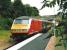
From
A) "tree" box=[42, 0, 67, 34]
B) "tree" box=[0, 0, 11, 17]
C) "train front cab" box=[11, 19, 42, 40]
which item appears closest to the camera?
"tree" box=[42, 0, 67, 34]

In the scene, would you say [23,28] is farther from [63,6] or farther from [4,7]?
[4,7]

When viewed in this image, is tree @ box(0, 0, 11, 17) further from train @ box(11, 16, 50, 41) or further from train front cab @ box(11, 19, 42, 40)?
train front cab @ box(11, 19, 42, 40)

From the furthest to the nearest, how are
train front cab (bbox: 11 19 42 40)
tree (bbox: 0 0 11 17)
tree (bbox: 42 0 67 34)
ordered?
1. tree (bbox: 0 0 11 17)
2. train front cab (bbox: 11 19 42 40)
3. tree (bbox: 42 0 67 34)

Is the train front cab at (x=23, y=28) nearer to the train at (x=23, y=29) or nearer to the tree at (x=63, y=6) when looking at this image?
the train at (x=23, y=29)

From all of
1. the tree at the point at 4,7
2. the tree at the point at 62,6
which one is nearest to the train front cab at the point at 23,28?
the tree at the point at 62,6

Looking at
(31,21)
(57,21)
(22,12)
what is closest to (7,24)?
(22,12)

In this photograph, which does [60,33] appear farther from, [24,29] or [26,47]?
[24,29]

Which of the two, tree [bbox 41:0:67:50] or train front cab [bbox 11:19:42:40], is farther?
train front cab [bbox 11:19:42:40]

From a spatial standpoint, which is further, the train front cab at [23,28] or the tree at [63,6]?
the train front cab at [23,28]

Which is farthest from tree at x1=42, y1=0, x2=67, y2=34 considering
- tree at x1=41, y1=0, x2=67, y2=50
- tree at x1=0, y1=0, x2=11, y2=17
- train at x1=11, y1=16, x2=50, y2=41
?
tree at x1=0, y1=0, x2=11, y2=17

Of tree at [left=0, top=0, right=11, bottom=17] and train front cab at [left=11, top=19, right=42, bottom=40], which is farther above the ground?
train front cab at [left=11, top=19, right=42, bottom=40]

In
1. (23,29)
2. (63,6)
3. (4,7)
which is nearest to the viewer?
(63,6)

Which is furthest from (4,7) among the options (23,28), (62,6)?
(62,6)

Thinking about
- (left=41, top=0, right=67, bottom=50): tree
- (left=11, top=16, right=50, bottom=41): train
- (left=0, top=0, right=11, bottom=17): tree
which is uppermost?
(left=41, top=0, right=67, bottom=50): tree
